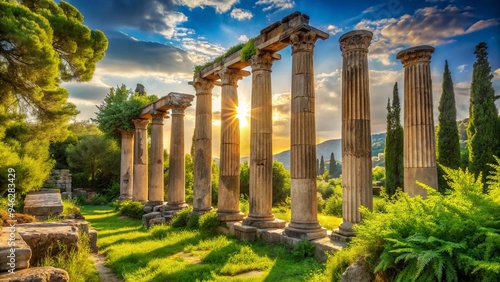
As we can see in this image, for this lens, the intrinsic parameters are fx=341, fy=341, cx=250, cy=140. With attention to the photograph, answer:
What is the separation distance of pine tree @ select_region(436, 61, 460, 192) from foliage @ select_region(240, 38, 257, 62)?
1991cm

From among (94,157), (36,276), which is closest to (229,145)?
(36,276)

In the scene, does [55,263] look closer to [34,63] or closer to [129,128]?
[34,63]

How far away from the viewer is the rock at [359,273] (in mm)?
4262

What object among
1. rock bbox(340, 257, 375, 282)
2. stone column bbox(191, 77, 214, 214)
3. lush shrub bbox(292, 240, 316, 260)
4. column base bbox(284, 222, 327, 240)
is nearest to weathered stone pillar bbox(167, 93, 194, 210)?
stone column bbox(191, 77, 214, 214)

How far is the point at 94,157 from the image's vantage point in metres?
34.8

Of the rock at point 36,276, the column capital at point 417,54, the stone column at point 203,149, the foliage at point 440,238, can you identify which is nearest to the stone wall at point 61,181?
the stone column at point 203,149

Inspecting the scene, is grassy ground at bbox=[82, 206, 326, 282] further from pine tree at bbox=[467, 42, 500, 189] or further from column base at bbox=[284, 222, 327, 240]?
pine tree at bbox=[467, 42, 500, 189]

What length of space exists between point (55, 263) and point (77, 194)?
26245 mm

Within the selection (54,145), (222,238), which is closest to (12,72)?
(222,238)

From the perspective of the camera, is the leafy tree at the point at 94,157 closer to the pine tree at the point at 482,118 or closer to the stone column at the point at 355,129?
the stone column at the point at 355,129

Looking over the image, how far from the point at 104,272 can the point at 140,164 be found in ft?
47.7

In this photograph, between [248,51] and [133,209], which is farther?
[133,209]

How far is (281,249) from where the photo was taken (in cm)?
943

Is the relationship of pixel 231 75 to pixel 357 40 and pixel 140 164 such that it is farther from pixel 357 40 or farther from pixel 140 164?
pixel 140 164
